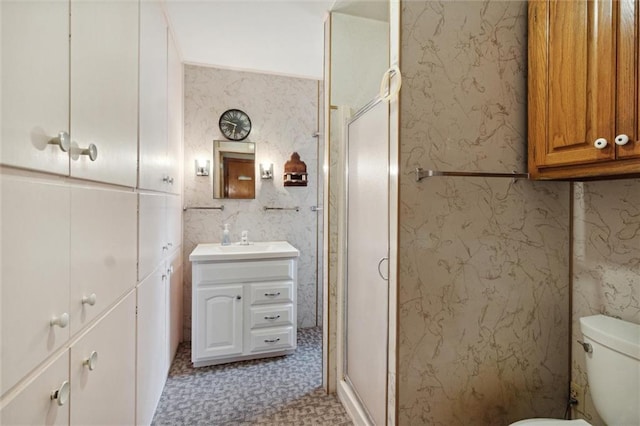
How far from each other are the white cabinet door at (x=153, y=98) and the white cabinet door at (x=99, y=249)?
1.08 ft

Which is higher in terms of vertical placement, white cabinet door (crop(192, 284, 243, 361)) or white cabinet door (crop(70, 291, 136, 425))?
white cabinet door (crop(70, 291, 136, 425))

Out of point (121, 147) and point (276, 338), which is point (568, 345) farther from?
point (121, 147)

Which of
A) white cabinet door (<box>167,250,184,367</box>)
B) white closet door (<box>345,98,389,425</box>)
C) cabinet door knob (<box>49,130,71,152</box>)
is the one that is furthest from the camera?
white cabinet door (<box>167,250,184,367</box>)

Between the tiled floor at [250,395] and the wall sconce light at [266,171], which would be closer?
the tiled floor at [250,395]

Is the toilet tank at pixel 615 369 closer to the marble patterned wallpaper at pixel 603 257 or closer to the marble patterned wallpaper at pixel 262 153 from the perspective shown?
the marble patterned wallpaper at pixel 603 257

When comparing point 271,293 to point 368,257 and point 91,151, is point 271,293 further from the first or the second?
point 91,151

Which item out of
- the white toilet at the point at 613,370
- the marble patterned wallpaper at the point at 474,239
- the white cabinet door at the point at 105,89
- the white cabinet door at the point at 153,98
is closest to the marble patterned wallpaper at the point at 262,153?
the white cabinet door at the point at 153,98

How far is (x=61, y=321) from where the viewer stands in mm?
764

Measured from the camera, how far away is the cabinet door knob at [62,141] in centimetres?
74

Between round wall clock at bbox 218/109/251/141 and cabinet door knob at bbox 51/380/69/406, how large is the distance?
2441 mm

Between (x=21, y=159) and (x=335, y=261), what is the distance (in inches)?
66.0

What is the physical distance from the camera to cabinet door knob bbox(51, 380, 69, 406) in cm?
76

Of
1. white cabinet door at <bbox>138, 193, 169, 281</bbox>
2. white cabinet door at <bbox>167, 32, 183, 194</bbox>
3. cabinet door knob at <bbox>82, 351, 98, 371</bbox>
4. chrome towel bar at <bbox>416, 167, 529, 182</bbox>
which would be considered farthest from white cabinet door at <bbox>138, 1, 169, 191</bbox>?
chrome towel bar at <bbox>416, 167, 529, 182</bbox>

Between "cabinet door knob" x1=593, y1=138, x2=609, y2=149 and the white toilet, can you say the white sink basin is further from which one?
"cabinet door knob" x1=593, y1=138, x2=609, y2=149
